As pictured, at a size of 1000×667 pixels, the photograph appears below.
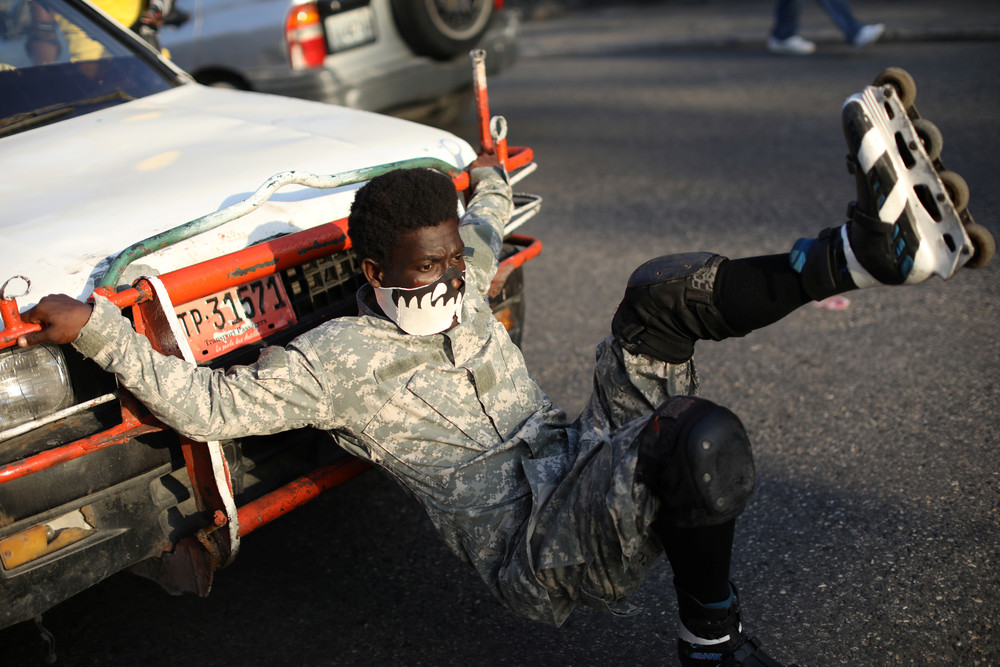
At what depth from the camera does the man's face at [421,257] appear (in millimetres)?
2174

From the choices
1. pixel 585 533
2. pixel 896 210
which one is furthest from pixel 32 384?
pixel 896 210

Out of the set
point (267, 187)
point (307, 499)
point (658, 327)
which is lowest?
point (307, 499)

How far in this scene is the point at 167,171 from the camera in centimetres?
263

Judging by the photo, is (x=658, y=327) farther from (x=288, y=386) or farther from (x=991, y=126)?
(x=991, y=126)

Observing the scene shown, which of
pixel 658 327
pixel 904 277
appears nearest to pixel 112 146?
pixel 658 327

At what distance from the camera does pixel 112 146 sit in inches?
111

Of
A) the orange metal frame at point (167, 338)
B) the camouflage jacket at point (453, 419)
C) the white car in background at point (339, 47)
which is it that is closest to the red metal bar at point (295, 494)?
the orange metal frame at point (167, 338)

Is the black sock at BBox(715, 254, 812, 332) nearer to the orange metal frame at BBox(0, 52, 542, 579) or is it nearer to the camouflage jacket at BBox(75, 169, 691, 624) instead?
the camouflage jacket at BBox(75, 169, 691, 624)

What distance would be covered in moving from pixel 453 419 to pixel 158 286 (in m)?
0.75

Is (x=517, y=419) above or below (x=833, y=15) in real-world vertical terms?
above

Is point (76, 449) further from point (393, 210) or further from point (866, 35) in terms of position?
point (866, 35)

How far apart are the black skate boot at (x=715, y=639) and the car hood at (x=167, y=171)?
142 cm

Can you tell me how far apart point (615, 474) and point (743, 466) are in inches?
10.4

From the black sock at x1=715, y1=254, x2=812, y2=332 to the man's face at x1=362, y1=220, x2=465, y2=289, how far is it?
648mm
